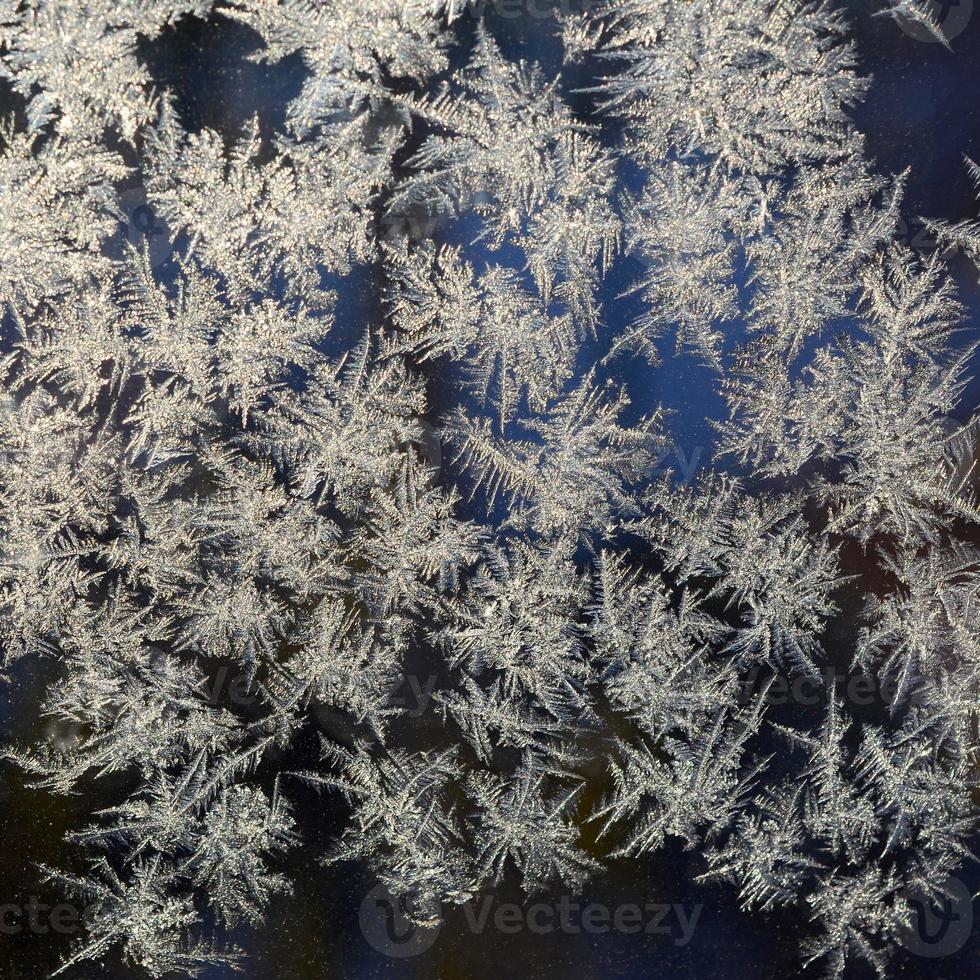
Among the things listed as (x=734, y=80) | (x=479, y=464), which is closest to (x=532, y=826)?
(x=479, y=464)

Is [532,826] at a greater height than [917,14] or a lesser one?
lesser

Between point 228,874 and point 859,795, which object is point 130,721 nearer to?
point 228,874

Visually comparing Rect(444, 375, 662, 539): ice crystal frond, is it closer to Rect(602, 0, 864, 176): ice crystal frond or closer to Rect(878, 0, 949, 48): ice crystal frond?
Rect(602, 0, 864, 176): ice crystal frond

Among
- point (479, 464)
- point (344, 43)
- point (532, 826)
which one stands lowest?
point (532, 826)

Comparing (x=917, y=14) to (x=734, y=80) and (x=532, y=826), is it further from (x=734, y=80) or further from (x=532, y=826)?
(x=532, y=826)

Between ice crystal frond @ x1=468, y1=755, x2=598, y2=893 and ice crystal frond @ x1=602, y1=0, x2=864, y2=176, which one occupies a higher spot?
ice crystal frond @ x1=602, y1=0, x2=864, y2=176

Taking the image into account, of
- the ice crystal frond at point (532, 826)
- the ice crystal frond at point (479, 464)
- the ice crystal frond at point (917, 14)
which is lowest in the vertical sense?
the ice crystal frond at point (532, 826)

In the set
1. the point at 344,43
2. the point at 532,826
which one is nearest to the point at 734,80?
the point at 344,43

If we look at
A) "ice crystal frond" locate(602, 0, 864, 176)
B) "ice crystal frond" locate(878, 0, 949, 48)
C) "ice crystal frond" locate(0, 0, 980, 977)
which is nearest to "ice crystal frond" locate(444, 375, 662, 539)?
"ice crystal frond" locate(0, 0, 980, 977)

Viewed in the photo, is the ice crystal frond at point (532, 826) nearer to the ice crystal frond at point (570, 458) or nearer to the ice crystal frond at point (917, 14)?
the ice crystal frond at point (570, 458)

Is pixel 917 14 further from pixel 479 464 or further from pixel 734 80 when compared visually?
pixel 479 464

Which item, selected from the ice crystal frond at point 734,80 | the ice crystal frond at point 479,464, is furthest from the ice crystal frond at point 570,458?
the ice crystal frond at point 734,80
